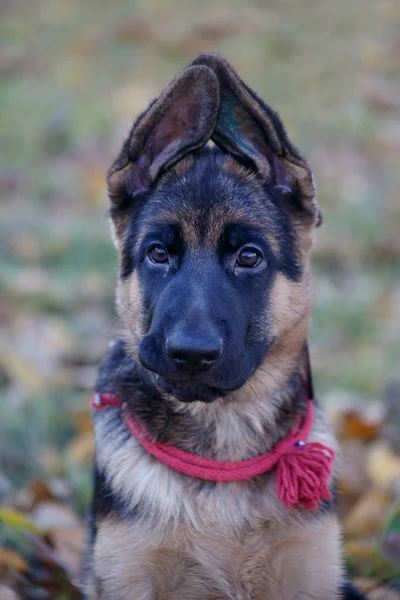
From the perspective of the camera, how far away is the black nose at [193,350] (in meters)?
3.36

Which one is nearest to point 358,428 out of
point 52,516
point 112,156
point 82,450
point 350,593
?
point 82,450

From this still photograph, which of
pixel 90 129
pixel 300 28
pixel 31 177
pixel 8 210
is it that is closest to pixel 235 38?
pixel 300 28

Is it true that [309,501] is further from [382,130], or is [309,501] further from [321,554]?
[382,130]

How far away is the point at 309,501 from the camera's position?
3750 mm

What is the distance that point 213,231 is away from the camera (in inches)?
149

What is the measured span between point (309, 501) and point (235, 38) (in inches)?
400

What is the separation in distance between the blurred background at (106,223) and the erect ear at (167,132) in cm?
162

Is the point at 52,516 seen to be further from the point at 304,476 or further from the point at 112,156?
the point at 112,156

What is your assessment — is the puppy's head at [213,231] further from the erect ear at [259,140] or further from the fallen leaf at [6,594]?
the fallen leaf at [6,594]

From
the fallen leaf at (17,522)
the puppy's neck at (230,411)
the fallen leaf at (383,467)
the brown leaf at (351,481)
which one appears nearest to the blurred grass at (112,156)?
the fallen leaf at (17,522)

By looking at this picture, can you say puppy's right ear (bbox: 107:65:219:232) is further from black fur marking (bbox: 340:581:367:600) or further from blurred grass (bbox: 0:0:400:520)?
black fur marking (bbox: 340:581:367:600)

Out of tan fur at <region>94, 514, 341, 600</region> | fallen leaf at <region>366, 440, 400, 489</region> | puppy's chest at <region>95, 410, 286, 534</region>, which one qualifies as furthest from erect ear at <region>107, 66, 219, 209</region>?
fallen leaf at <region>366, 440, 400, 489</region>

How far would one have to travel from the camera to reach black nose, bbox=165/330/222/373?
3.36 metres

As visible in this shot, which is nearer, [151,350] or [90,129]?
[151,350]
